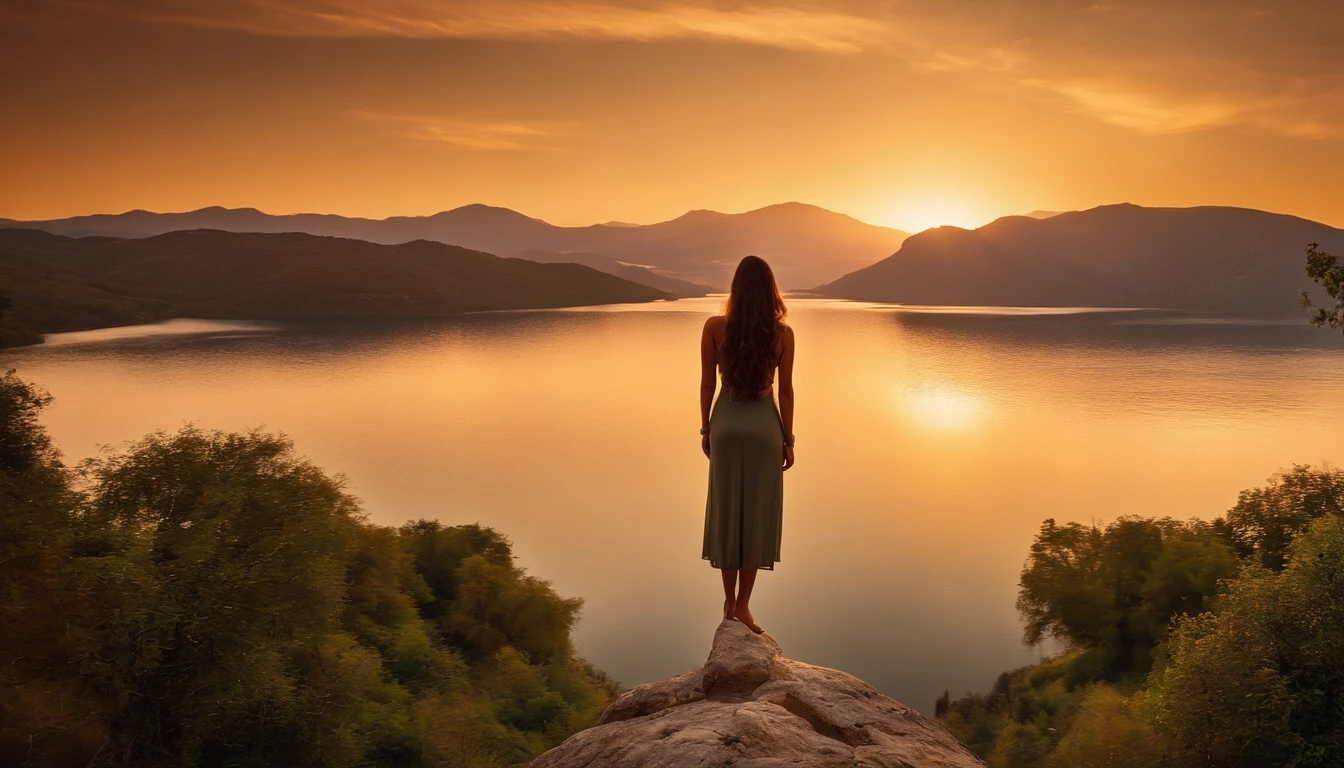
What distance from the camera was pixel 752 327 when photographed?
26.9 feet

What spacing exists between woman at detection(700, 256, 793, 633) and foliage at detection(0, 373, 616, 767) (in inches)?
1049

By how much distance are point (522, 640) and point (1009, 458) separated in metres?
64.0

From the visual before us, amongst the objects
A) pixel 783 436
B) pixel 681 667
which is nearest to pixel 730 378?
pixel 783 436

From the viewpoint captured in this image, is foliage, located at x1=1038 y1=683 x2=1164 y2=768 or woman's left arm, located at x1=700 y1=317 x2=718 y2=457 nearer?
woman's left arm, located at x1=700 y1=317 x2=718 y2=457

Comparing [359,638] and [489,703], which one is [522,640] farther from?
[359,638]

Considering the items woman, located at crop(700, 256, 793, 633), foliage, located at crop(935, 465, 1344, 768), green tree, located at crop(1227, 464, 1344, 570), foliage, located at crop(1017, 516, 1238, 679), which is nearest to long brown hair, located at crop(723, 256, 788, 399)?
woman, located at crop(700, 256, 793, 633)

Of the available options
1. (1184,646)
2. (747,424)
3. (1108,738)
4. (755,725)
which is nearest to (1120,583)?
(1108,738)

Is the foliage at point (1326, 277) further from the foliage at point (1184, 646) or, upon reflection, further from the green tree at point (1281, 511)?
the green tree at point (1281, 511)

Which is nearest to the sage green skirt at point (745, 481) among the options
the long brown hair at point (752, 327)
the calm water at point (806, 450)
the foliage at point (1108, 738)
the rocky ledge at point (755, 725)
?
the long brown hair at point (752, 327)

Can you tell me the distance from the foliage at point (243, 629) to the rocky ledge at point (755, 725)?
25.8m

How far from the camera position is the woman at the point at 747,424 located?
27.0 ft

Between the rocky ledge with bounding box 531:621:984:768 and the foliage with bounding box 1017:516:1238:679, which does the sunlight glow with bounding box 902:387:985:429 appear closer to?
the foliage with bounding box 1017:516:1238:679

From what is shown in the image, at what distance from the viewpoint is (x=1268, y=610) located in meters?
25.3

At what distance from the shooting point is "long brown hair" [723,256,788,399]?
8.17 metres
